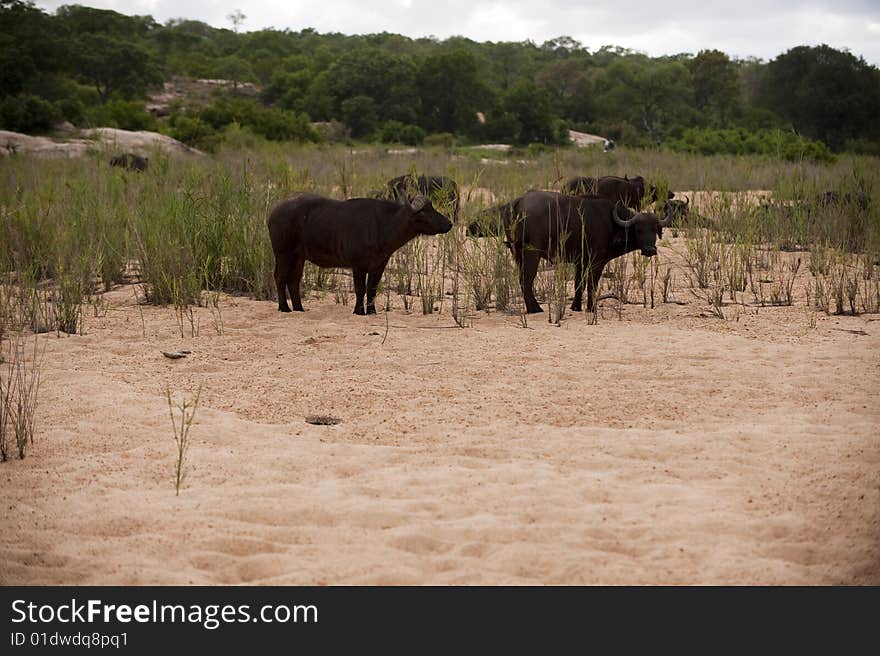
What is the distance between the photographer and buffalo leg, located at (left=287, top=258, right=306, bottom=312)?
28.6ft

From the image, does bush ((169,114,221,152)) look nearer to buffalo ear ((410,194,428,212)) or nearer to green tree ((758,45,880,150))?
green tree ((758,45,880,150))

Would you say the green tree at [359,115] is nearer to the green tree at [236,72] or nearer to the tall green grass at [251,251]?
the green tree at [236,72]

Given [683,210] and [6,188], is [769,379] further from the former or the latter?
[6,188]

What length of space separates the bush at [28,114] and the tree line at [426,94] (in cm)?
3

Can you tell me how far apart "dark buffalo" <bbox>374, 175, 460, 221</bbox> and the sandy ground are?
11.2 ft

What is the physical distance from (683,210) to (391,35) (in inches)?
2685

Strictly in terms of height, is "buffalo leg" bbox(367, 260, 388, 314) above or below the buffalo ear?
below

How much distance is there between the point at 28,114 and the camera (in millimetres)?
25625

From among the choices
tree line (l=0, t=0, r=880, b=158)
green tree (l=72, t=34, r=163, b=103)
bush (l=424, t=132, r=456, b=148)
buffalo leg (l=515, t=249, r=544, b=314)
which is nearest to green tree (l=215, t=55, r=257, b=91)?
tree line (l=0, t=0, r=880, b=158)

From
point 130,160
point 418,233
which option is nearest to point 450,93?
point 130,160

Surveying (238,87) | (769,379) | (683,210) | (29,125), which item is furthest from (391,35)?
(769,379)

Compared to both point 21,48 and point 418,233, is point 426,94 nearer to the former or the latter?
point 21,48

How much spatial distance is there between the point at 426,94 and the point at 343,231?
31.7 meters
